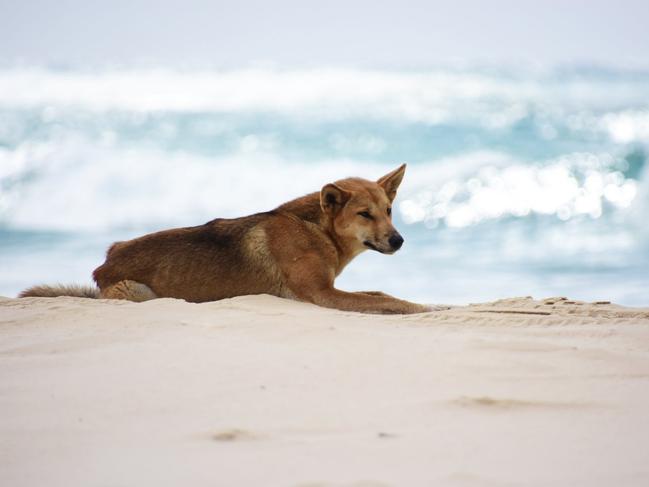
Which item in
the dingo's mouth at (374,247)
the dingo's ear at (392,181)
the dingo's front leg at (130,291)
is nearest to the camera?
the dingo's front leg at (130,291)

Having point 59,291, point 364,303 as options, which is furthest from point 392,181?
point 59,291

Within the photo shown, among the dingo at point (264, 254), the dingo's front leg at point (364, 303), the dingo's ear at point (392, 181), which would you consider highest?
the dingo's ear at point (392, 181)

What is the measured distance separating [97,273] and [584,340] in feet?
18.1

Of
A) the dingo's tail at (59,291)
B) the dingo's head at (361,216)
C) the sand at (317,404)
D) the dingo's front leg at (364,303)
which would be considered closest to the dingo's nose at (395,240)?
the dingo's head at (361,216)

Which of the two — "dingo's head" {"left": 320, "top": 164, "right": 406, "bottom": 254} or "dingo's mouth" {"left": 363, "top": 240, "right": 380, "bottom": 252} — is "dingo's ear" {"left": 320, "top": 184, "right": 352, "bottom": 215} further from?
"dingo's mouth" {"left": 363, "top": 240, "right": 380, "bottom": 252}

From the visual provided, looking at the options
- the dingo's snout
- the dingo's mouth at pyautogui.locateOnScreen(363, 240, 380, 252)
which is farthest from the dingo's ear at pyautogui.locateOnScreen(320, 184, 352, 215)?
the dingo's snout

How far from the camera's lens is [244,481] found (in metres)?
2.99

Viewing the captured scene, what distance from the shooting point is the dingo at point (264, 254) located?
8570mm

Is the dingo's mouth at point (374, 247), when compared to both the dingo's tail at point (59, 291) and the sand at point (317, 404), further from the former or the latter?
the dingo's tail at point (59, 291)

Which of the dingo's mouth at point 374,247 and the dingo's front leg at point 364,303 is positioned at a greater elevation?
the dingo's mouth at point 374,247

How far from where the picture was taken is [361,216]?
8.70 metres

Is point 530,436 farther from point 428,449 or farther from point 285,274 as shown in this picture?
point 285,274

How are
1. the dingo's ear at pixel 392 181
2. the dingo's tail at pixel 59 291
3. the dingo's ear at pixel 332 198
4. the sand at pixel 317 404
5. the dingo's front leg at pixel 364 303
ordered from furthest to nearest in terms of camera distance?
the dingo's ear at pixel 392 181 < the dingo's tail at pixel 59 291 < the dingo's ear at pixel 332 198 < the dingo's front leg at pixel 364 303 < the sand at pixel 317 404

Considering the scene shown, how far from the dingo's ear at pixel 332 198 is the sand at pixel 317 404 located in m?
2.71
